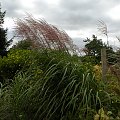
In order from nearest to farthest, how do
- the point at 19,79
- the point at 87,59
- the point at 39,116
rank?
1. the point at 39,116
2. the point at 19,79
3. the point at 87,59

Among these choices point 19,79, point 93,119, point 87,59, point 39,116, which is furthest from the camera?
point 87,59

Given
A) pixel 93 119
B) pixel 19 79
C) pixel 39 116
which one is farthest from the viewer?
pixel 19 79

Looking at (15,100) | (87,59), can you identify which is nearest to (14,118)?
(15,100)

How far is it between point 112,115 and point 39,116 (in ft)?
3.14

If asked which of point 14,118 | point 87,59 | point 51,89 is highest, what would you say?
point 87,59

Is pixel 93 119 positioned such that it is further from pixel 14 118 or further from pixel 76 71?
pixel 14 118

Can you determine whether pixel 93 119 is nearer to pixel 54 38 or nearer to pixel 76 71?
pixel 76 71

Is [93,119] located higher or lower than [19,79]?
lower

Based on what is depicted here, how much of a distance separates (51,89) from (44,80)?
164 mm

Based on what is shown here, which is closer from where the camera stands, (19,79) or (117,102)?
(117,102)

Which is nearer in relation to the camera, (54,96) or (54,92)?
(54,96)

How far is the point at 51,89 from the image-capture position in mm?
5410

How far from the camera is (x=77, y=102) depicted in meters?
5.16

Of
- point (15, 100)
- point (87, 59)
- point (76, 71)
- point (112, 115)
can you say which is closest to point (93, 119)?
point (112, 115)
